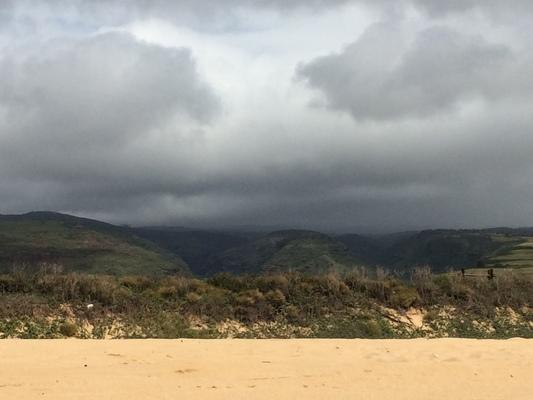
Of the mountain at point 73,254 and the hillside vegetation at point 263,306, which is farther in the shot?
the mountain at point 73,254

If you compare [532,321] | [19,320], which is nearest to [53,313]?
[19,320]

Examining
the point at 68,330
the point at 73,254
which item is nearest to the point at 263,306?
the point at 68,330
